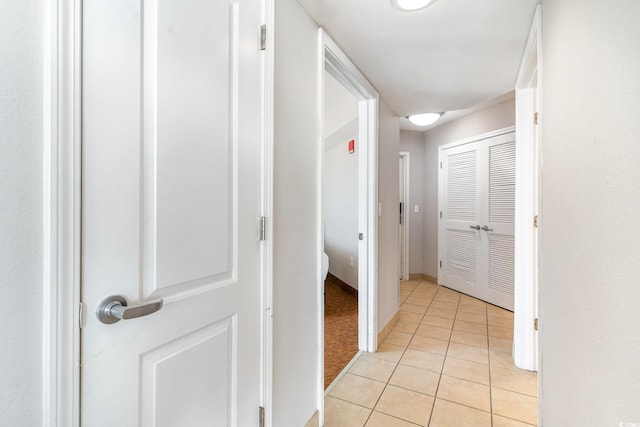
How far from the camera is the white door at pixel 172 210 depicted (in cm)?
65

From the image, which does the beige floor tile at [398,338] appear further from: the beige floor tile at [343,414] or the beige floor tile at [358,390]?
the beige floor tile at [343,414]

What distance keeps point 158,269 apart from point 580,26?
4.91 ft

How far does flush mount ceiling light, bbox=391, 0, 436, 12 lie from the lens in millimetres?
1381

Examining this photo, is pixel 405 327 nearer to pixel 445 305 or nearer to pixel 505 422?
pixel 445 305

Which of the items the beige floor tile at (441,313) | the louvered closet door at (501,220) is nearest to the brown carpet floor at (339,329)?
the beige floor tile at (441,313)

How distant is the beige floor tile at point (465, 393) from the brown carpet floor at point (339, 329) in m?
0.72

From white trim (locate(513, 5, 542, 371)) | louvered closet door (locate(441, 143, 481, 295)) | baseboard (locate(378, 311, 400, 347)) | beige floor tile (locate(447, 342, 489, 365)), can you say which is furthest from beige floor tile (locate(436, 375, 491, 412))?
louvered closet door (locate(441, 143, 481, 295))

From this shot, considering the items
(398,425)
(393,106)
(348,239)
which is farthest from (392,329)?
(393,106)

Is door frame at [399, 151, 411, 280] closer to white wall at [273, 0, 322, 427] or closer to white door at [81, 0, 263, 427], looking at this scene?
white wall at [273, 0, 322, 427]

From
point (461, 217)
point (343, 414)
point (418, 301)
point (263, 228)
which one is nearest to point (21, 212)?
point (263, 228)

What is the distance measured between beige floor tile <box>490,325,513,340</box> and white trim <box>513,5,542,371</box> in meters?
0.58

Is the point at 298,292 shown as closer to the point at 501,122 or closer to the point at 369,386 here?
the point at 369,386

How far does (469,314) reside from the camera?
11.0 feet

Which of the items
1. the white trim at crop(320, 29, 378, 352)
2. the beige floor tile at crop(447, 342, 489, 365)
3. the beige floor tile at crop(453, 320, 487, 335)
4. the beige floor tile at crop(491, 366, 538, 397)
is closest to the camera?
the beige floor tile at crop(491, 366, 538, 397)
